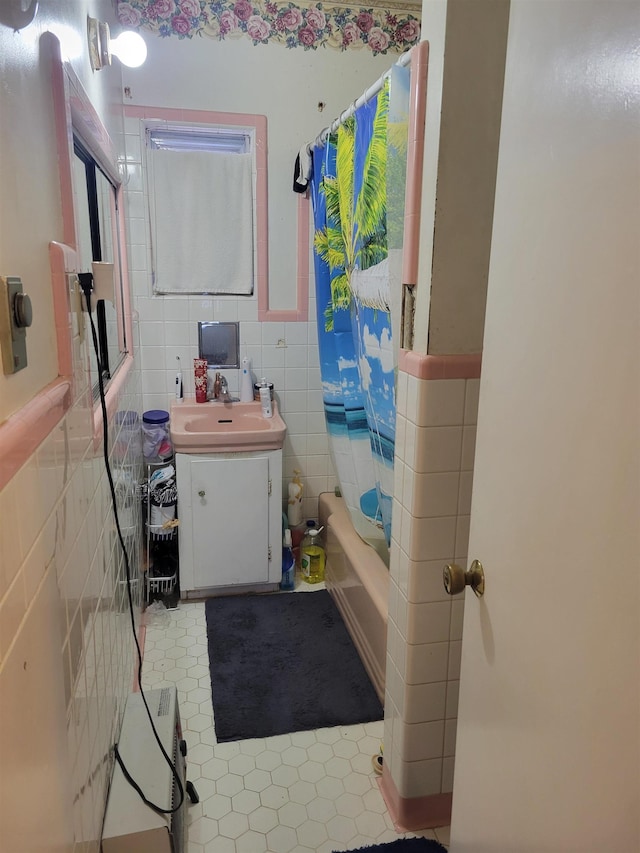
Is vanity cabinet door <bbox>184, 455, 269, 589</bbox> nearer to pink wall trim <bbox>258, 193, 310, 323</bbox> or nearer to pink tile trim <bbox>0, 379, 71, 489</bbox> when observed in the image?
pink wall trim <bbox>258, 193, 310, 323</bbox>

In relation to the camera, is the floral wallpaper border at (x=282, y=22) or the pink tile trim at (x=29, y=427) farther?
the floral wallpaper border at (x=282, y=22)

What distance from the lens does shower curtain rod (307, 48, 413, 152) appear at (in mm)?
1528

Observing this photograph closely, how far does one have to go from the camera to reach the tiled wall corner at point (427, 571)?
1405 millimetres

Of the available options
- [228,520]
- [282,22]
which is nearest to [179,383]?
[228,520]

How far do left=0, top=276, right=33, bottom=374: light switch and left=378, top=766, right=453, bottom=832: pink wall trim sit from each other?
60.2 inches

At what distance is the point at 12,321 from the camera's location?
672 mm

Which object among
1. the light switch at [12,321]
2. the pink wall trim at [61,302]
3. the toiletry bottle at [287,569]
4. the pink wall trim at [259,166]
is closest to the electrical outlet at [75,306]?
the pink wall trim at [61,302]

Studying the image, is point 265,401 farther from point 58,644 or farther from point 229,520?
point 58,644

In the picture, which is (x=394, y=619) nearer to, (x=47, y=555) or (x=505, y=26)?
(x=47, y=555)

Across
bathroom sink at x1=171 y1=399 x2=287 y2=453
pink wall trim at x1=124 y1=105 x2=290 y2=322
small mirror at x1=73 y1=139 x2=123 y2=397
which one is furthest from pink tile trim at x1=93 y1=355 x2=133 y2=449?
pink wall trim at x1=124 y1=105 x2=290 y2=322

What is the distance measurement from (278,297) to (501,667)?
2.27 metres

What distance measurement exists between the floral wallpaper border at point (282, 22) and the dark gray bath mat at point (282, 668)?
2509 mm

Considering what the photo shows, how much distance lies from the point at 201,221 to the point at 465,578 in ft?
7.43

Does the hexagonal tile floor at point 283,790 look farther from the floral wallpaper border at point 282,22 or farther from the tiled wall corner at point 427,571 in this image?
the floral wallpaper border at point 282,22
